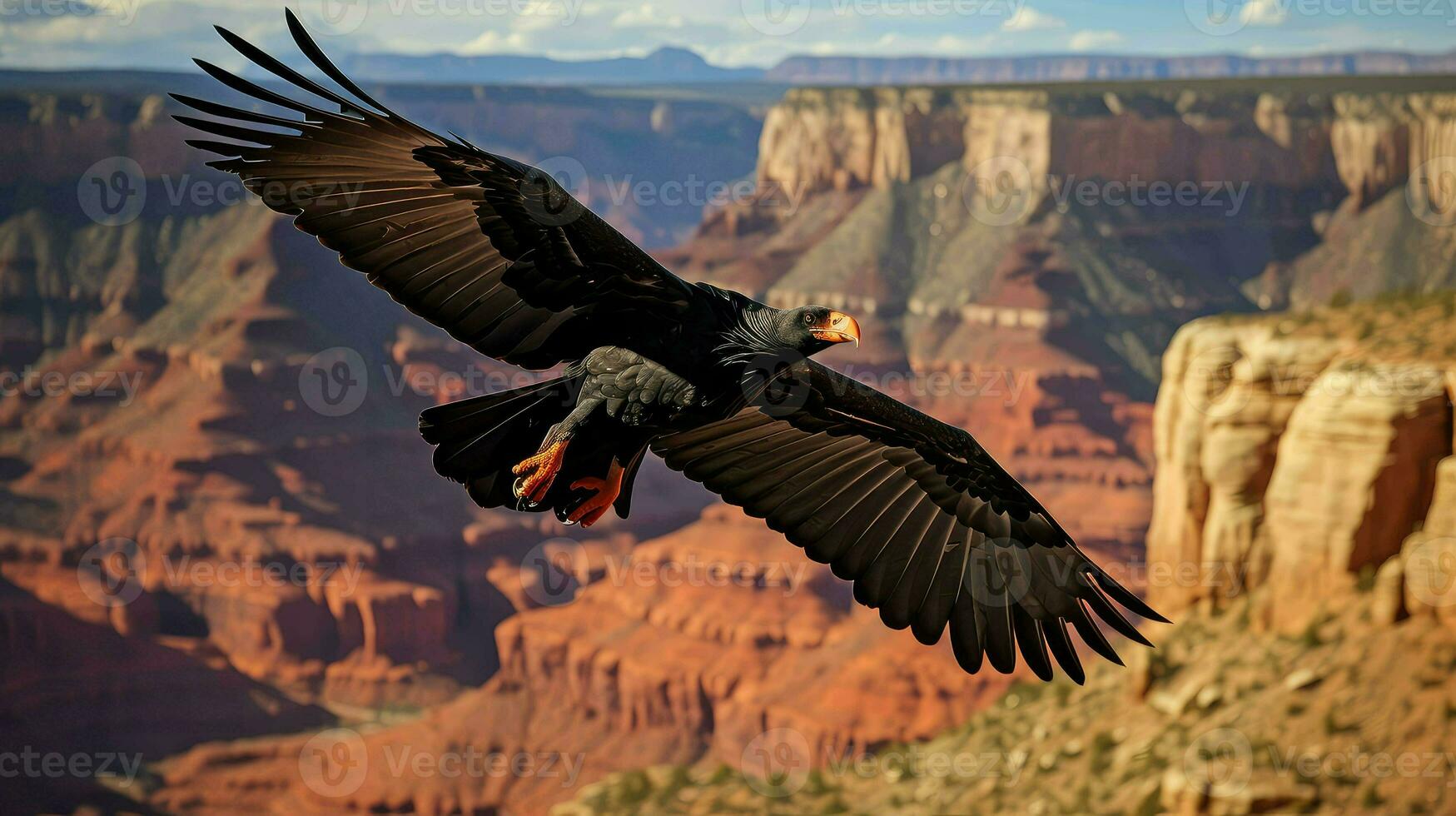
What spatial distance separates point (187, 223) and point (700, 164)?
3235 inches

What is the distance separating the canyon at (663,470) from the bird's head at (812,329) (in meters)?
23.0

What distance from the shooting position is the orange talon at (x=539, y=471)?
7836mm

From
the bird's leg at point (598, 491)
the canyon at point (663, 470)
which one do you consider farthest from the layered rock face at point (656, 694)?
the bird's leg at point (598, 491)

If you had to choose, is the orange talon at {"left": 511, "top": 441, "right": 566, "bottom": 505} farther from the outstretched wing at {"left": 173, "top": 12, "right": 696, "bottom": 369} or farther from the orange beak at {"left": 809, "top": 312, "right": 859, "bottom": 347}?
the orange beak at {"left": 809, "top": 312, "right": 859, "bottom": 347}

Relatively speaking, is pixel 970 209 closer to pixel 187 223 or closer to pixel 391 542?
pixel 391 542

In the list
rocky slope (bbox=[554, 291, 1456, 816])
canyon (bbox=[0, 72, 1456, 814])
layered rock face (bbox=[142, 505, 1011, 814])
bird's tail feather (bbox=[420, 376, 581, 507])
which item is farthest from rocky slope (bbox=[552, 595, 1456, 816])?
bird's tail feather (bbox=[420, 376, 581, 507])

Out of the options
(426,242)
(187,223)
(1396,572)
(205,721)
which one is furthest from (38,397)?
(426,242)

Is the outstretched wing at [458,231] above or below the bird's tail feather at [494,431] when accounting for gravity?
above

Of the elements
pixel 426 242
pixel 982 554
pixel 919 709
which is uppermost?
pixel 426 242

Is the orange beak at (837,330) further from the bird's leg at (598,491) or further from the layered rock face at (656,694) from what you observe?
the layered rock face at (656,694)

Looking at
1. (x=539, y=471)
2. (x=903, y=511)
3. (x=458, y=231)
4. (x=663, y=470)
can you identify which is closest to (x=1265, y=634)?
(x=903, y=511)

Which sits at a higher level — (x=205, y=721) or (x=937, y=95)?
(x=937, y=95)

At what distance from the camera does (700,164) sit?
570 ft

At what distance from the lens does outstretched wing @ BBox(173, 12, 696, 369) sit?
7.66 metres
